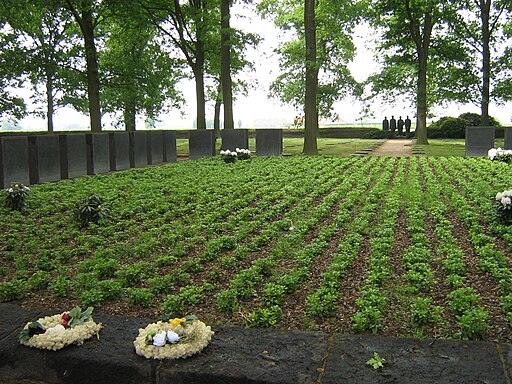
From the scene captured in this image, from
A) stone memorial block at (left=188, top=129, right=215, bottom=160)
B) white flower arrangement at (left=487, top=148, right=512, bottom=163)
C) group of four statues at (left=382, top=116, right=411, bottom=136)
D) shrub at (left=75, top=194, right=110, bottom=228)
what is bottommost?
shrub at (left=75, top=194, right=110, bottom=228)

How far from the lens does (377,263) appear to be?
462 cm

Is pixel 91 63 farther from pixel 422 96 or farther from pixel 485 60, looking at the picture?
pixel 485 60

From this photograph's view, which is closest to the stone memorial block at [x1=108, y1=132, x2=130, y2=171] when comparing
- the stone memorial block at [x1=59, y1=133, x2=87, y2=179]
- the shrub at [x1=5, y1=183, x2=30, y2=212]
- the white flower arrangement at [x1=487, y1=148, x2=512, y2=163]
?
the stone memorial block at [x1=59, y1=133, x2=87, y2=179]

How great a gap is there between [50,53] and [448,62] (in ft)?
64.3

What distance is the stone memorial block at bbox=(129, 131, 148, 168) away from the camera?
48.2 ft

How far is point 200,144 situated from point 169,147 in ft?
5.48

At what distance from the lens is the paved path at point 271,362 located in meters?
2.44

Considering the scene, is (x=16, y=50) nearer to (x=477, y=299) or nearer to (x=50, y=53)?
(x=50, y=53)

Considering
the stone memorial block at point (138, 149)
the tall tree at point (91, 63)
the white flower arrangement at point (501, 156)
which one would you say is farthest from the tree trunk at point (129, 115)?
the white flower arrangement at point (501, 156)

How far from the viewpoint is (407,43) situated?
26.6 meters

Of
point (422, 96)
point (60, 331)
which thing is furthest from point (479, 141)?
point (60, 331)

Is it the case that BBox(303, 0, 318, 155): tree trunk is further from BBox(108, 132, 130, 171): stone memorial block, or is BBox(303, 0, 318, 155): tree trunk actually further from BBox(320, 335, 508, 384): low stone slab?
BBox(320, 335, 508, 384): low stone slab

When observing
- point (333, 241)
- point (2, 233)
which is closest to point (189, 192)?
point (2, 233)

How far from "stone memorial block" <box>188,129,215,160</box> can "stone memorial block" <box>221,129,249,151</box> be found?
51cm
